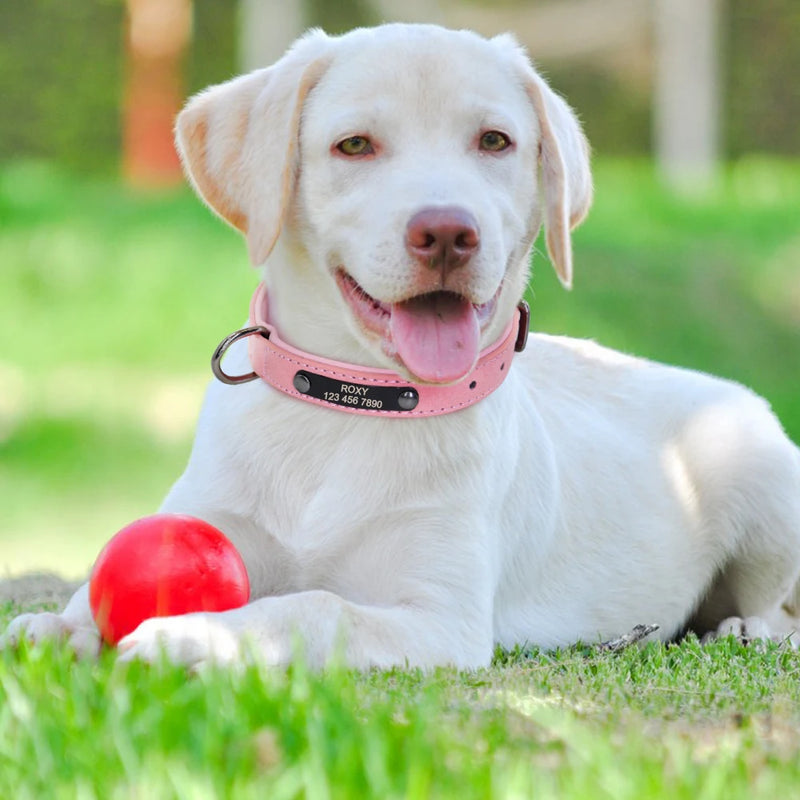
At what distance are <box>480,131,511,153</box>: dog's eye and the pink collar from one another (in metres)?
0.45

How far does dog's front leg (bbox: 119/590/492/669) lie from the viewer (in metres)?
3.08

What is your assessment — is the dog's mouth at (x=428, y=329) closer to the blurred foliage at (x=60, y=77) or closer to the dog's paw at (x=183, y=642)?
the dog's paw at (x=183, y=642)

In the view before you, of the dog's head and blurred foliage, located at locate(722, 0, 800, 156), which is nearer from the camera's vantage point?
the dog's head

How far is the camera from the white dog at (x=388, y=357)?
3.52 metres

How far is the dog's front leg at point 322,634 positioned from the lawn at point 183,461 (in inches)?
3.2

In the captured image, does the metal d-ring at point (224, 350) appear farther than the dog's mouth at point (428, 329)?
Yes

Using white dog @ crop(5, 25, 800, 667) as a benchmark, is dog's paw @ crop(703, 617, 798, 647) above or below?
below

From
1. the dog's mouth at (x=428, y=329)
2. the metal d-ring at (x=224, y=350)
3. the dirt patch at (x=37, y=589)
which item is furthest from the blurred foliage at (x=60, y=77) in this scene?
the dog's mouth at (x=428, y=329)

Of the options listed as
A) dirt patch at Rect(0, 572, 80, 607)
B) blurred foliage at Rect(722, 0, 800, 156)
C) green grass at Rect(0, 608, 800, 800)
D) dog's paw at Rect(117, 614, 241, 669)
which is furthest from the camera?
blurred foliage at Rect(722, 0, 800, 156)

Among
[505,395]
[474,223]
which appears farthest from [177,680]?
[505,395]

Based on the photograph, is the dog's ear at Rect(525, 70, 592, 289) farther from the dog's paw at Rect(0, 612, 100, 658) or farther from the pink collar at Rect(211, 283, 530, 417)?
Result: the dog's paw at Rect(0, 612, 100, 658)

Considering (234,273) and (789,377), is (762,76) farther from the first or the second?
(234,273)

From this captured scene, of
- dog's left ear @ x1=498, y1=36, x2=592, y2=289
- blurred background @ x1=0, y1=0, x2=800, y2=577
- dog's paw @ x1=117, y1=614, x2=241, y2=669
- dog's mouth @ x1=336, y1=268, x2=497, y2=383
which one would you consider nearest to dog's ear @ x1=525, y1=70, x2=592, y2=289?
dog's left ear @ x1=498, y1=36, x2=592, y2=289

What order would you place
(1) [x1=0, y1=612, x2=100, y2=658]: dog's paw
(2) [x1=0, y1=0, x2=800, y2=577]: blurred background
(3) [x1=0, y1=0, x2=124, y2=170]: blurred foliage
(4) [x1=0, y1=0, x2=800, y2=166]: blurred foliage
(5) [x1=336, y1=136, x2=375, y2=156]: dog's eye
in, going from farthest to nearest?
1. (4) [x1=0, y1=0, x2=800, y2=166]: blurred foliage
2. (3) [x1=0, y1=0, x2=124, y2=170]: blurred foliage
3. (2) [x1=0, y1=0, x2=800, y2=577]: blurred background
4. (5) [x1=336, y1=136, x2=375, y2=156]: dog's eye
5. (1) [x1=0, y1=612, x2=100, y2=658]: dog's paw
